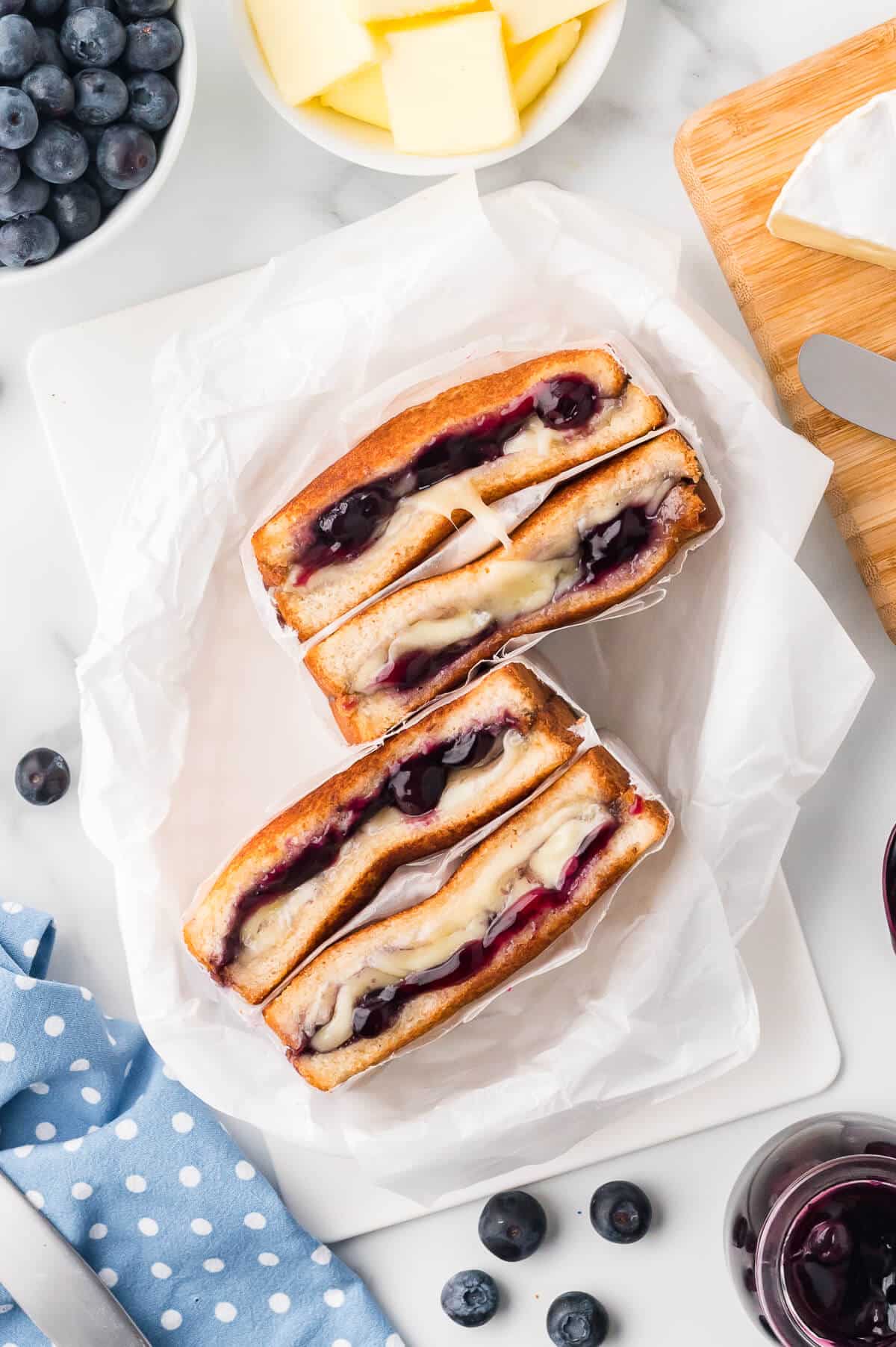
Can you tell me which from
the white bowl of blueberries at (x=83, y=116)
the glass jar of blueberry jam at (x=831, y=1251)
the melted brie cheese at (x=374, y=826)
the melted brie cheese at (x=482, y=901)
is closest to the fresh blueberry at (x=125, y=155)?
the white bowl of blueberries at (x=83, y=116)

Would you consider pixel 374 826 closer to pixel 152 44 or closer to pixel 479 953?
pixel 479 953

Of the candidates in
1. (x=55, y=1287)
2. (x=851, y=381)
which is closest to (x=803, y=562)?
(x=851, y=381)

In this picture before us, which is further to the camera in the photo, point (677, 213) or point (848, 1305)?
point (677, 213)

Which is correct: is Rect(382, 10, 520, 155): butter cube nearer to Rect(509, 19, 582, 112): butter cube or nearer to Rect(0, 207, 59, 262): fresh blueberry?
Rect(509, 19, 582, 112): butter cube

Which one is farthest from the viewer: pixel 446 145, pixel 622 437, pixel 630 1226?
pixel 630 1226

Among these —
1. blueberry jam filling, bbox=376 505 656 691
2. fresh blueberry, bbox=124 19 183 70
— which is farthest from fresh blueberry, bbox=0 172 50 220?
blueberry jam filling, bbox=376 505 656 691

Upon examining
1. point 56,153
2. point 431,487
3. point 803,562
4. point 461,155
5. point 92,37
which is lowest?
point 803,562

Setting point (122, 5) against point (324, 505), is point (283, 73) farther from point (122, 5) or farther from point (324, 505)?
point (324, 505)

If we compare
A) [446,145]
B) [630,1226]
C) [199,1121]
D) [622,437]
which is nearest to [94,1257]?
[199,1121]
